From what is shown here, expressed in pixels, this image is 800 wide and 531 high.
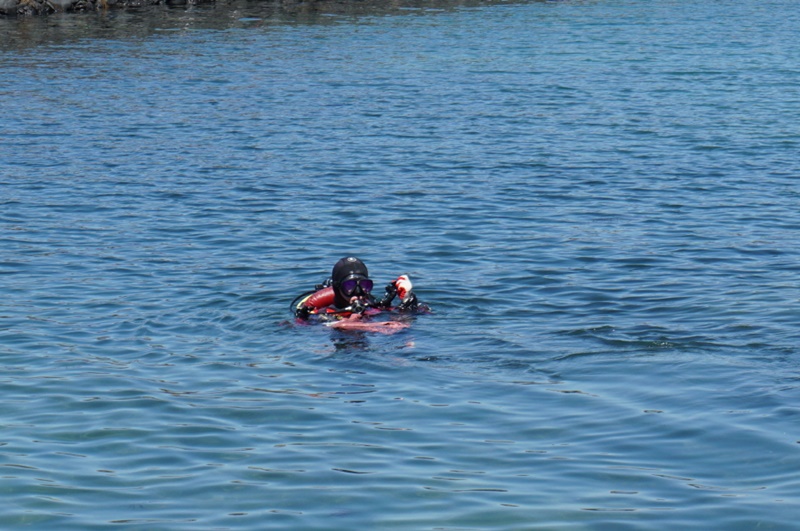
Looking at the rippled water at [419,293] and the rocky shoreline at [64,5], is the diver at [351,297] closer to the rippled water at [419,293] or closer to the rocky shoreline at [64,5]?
the rippled water at [419,293]

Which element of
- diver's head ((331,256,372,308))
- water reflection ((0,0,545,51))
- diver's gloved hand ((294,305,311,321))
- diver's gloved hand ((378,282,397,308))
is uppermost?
water reflection ((0,0,545,51))

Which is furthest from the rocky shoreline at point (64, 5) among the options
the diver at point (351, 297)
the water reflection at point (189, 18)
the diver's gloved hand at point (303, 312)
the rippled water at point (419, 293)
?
the diver's gloved hand at point (303, 312)

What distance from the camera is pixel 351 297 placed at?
1497 cm

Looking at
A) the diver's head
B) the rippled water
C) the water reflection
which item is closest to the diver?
the diver's head

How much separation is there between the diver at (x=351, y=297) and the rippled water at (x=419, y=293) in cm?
40

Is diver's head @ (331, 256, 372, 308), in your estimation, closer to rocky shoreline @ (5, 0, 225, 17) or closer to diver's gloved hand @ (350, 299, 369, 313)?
diver's gloved hand @ (350, 299, 369, 313)

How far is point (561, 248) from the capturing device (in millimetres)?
18344

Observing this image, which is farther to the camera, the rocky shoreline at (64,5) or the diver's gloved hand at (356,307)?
the rocky shoreline at (64,5)

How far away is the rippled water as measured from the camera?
9484 mm

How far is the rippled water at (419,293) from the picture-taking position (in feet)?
31.1

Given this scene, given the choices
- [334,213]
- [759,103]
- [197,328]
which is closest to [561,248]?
[334,213]

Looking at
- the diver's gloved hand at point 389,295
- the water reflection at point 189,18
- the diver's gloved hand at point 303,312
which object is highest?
the water reflection at point 189,18

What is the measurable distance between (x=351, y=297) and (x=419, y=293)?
5.16ft

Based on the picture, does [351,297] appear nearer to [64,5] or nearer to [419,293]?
[419,293]
